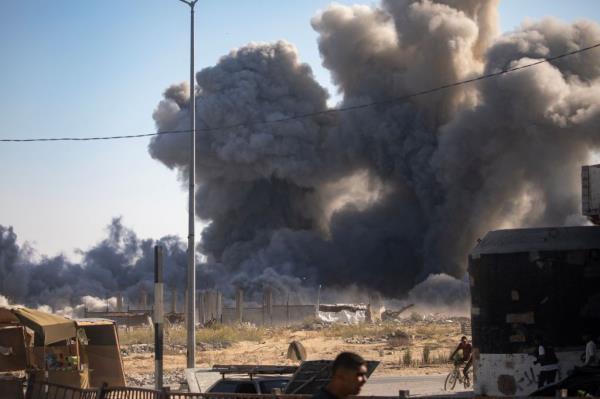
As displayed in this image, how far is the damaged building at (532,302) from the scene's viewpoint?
45.8ft

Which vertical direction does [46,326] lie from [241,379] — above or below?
above

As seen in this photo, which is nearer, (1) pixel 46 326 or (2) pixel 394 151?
(1) pixel 46 326

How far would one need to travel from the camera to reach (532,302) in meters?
14.1

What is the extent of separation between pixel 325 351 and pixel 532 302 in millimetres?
19141

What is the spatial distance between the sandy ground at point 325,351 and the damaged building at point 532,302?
36.1 feet

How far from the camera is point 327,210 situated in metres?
75.7

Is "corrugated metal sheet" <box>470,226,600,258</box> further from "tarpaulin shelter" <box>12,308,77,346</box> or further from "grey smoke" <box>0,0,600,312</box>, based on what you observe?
"grey smoke" <box>0,0,600,312</box>

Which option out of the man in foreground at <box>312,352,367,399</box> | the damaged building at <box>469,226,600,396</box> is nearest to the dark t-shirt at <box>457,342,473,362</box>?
the damaged building at <box>469,226,600,396</box>

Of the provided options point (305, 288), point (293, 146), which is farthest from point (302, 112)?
Result: point (305, 288)

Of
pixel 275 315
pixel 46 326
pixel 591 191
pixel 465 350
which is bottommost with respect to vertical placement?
pixel 465 350

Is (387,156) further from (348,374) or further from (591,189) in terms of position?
(348,374)

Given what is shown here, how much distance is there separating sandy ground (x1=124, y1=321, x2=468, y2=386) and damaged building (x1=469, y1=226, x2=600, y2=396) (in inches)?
433

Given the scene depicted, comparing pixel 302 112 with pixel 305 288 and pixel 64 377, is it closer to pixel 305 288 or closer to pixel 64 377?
pixel 305 288

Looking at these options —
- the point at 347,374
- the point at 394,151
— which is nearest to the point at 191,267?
the point at 347,374
